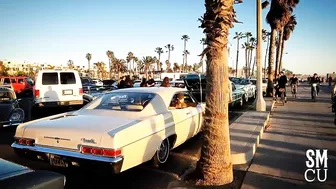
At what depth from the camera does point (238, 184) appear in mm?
4422

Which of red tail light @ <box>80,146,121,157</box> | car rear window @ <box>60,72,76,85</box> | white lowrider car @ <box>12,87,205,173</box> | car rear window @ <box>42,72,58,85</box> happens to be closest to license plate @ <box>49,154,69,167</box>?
white lowrider car @ <box>12,87,205,173</box>

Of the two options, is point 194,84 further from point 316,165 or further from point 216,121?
point 216,121

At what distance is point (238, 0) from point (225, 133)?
6.84 ft

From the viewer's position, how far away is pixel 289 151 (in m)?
6.14

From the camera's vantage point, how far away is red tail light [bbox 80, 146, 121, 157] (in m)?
3.91

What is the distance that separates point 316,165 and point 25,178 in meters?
4.83

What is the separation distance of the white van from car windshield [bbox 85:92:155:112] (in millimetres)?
7219

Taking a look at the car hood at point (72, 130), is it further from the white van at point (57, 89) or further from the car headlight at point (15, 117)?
the white van at point (57, 89)

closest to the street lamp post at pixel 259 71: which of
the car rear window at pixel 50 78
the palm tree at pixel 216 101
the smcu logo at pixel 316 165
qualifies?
the smcu logo at pixel 316 165

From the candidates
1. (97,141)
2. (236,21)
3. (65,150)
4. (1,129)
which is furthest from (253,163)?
(1,129)

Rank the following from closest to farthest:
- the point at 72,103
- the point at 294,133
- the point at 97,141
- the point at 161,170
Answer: the point at 97,141 < the point at 161,170 < the point at 294,133 < the point at 72,103

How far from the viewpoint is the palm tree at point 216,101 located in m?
4.35

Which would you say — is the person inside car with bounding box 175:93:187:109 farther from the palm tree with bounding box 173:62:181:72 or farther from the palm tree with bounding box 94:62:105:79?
the palm tree with bounding box 173:62:181:72

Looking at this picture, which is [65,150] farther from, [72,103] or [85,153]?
[72,103]
